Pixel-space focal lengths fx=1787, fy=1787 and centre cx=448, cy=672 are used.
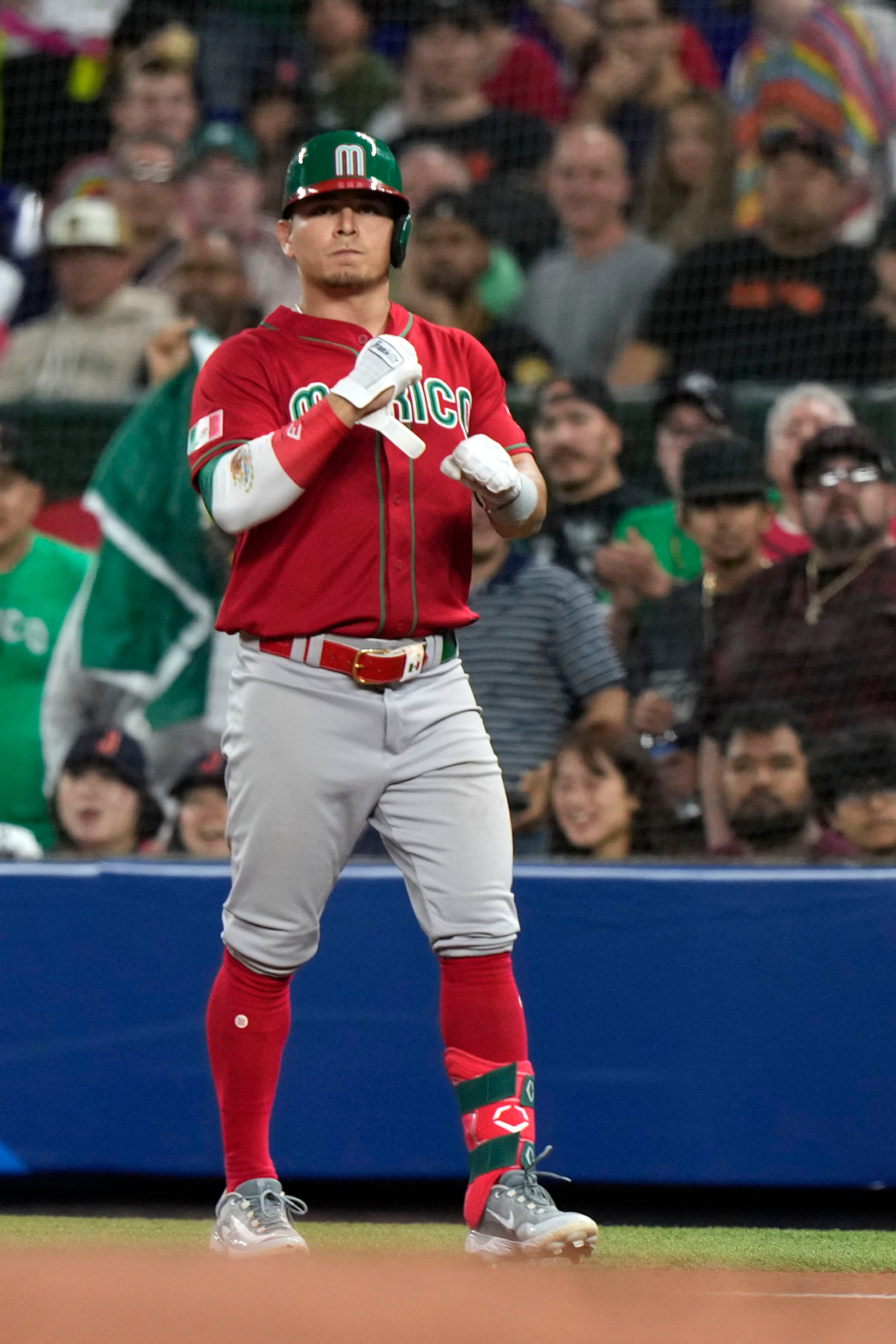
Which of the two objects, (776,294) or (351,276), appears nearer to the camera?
(351,276)

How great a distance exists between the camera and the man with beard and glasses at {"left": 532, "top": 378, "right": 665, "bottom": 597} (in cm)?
473

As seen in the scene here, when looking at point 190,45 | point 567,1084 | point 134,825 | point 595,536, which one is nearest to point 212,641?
point 134,825

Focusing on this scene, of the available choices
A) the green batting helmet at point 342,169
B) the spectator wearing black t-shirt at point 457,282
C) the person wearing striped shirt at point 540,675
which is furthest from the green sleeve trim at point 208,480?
the spectator wearing black t-shirt at point 457,282

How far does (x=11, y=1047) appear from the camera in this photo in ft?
12.0

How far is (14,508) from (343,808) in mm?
2495

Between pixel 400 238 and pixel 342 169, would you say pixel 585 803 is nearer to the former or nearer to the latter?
pixel 400 238

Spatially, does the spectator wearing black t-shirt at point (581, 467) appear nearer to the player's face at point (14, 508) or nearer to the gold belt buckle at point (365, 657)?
the player's face at point (14, 508)

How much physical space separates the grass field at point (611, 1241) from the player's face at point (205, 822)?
0.96m

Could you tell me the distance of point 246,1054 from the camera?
2.78 metres

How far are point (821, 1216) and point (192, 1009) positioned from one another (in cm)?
131

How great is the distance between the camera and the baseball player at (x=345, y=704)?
8.89ft

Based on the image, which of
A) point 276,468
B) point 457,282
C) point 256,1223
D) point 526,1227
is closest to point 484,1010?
point 526,1227

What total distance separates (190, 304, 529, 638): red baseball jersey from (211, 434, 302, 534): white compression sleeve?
7 cm

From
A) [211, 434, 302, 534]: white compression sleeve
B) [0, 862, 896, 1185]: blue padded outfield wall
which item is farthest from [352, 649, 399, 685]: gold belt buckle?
[0, 862, 896, 1185]: blue padded outfield wall
